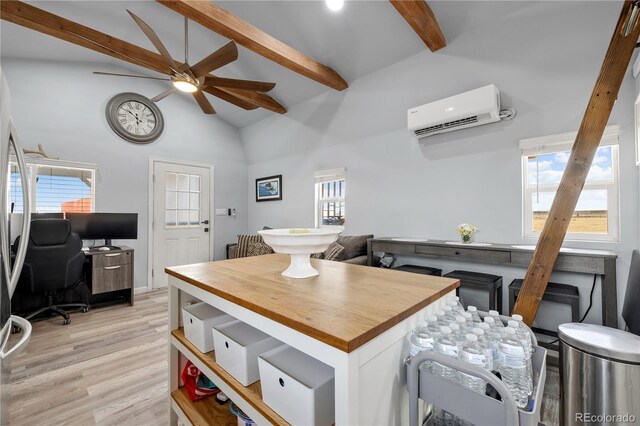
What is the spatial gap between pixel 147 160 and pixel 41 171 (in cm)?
125

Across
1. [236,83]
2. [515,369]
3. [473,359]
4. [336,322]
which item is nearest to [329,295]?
[336,322]

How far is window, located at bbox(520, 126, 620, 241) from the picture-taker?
2.26 meters

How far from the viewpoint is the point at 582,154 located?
186 cm

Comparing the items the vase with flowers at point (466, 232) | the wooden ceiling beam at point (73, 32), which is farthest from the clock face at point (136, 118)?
the vase with flowers at point (466, 232)

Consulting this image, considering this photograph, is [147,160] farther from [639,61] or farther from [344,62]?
[639,61]

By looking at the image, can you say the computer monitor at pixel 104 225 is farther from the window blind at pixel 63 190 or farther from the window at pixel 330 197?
the window at pixel 330 197

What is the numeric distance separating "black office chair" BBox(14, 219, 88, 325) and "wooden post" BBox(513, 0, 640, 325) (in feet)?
14.4

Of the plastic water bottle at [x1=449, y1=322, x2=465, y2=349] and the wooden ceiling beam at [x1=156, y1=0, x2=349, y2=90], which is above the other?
the wooden ceiling beam at [x1=156, y1=0, x2=349, y2=90]

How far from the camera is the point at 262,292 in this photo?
1.04m

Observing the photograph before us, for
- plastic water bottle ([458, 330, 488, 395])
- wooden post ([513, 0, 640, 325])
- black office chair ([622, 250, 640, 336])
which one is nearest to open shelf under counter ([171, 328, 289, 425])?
plastic water bottle ([458, 330, 488, 395])

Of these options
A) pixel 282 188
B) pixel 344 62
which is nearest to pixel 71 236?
pixel 282 188

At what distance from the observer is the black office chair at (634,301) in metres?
1.62

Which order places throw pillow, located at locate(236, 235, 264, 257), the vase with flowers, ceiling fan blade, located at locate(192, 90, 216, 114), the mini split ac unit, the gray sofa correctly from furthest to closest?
throw pillow, located at locate(236, 235, 264, 257) < the gray sofa < ceiling fan blade, located at locate(192, 90, 216, 114) < the vase with flowers < the mini split ac unit

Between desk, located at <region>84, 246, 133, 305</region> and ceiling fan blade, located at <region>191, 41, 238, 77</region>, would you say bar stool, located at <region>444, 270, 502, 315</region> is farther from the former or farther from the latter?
desk, located at <region>84, 246, 133, 305</region>
